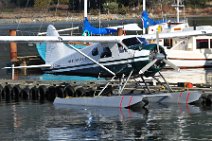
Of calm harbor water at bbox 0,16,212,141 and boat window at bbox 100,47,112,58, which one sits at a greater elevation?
boat window at bbox 100,47,112,58

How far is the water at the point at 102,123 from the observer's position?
942 inches

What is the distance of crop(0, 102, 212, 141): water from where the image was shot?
2394cm

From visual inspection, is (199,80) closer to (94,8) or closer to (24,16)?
(94,8)

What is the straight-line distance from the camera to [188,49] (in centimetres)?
4241

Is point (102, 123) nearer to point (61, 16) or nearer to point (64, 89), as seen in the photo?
point (64, 89)

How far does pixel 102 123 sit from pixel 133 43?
4469mm

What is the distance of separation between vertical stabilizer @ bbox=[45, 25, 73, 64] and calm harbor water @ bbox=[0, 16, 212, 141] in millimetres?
6621

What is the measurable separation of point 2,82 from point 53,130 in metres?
9.89

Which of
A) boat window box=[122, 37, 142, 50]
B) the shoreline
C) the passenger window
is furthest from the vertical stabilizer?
the shoreline

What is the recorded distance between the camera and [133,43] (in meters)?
29.6

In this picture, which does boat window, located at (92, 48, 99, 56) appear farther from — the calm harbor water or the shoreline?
the shoreline

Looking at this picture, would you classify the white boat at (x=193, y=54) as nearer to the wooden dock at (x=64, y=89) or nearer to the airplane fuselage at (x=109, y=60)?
the airplane fuselage at (x=109, y=60)

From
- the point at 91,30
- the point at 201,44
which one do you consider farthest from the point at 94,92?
the point at 91,30

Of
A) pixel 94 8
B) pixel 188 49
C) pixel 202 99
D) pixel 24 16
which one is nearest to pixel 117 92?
pixel 202 99
